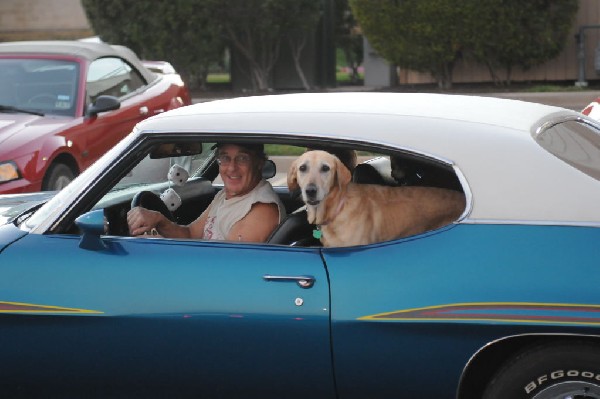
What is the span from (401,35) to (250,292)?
17.3 metres

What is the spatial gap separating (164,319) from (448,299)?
37.6 inches

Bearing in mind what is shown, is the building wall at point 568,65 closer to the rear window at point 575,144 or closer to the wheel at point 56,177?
the wheel at point 56,177

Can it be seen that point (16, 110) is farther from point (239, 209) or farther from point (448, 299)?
point (448, 299)

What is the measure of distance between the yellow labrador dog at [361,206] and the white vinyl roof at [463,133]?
267mm

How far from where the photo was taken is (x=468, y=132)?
398 cm

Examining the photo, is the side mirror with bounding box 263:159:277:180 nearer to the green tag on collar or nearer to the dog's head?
the dog's head

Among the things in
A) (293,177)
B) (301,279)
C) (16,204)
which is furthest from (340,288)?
(16,204)

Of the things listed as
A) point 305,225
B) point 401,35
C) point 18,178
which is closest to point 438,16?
point 401,35

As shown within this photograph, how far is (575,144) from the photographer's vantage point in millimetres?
4242

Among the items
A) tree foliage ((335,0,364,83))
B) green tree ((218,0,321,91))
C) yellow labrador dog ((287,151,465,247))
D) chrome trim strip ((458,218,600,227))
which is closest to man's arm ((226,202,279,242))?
yellow labrador dog ((287,151,465,247))

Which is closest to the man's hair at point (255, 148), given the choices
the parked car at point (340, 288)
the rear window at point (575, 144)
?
the parked car at point (340, 288)

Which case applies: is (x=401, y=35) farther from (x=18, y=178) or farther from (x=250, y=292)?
(x=250, y=292)

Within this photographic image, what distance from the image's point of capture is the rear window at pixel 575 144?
396 cm

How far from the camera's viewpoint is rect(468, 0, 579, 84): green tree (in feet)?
65.2
